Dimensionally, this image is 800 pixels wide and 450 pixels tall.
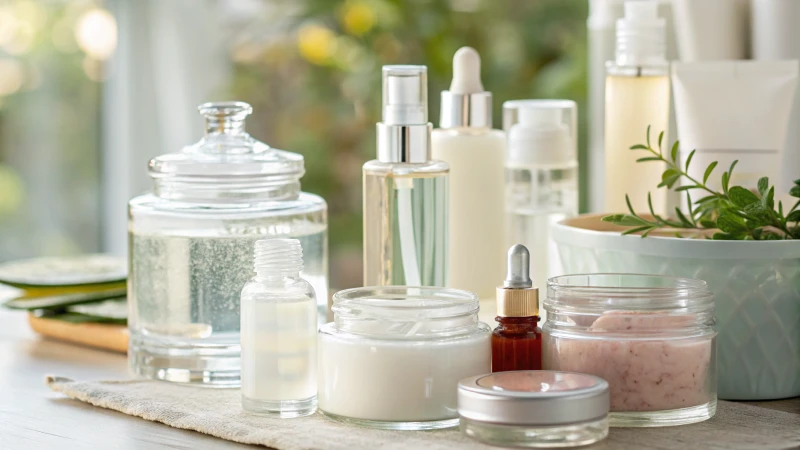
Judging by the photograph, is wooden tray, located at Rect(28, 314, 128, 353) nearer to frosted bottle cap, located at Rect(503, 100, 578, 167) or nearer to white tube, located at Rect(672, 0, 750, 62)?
frosted bottle cap, located at Rect(503, 100, 578, 167)

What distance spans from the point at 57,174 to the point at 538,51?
1088 mm

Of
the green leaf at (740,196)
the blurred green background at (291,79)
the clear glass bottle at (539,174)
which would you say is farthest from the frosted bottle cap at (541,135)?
the blurred green background at (291,79)

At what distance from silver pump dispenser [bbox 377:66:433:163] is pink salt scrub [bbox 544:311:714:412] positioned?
0.20m

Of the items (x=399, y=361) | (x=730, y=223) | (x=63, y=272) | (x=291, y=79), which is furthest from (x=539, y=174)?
(x=291, y=79)

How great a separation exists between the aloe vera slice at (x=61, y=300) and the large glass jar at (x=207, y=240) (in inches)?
8.4

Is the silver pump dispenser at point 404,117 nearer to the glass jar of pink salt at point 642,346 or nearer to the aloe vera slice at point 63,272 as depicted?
the glass jar of pink salt at point 642,346

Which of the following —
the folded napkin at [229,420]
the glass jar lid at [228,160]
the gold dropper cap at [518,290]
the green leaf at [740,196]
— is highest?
the glass jar lid at [228,160]

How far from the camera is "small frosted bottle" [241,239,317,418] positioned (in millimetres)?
603

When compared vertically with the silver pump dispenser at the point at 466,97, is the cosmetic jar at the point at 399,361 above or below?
below

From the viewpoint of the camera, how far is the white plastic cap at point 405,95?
0.70 m

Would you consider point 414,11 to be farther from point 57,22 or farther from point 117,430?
point 117,430

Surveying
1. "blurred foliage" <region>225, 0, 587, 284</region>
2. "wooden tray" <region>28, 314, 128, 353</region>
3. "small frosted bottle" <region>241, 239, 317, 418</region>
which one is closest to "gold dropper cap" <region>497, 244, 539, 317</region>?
"small frosted bottle" <region>241, 239, 317, 418</region>

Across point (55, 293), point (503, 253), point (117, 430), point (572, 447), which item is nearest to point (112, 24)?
point (55, 293)

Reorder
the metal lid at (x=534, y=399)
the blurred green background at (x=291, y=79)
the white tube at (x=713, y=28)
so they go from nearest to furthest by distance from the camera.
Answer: the metal lid at (x=534, y=399) < the white tube at (x=713, y=28) < the blurred green background at (x=291, y=79)
